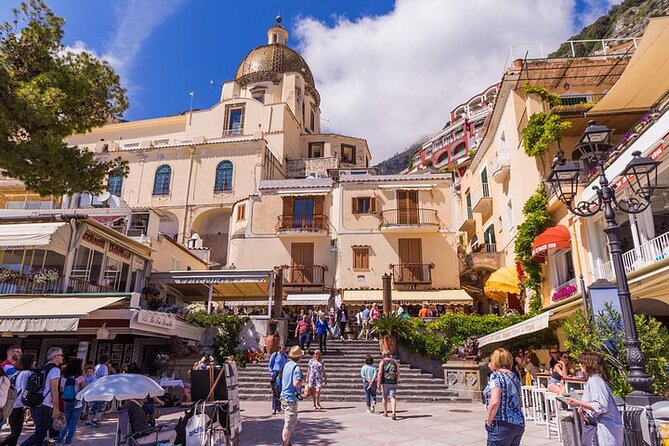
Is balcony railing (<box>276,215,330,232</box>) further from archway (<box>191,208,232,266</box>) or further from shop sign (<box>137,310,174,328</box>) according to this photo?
shop sign (<box>137,310,174,328</box>)

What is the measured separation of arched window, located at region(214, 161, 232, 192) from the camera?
1294 inches

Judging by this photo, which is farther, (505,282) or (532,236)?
(505,282)

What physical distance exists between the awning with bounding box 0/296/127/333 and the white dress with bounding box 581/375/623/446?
1123 centimetres

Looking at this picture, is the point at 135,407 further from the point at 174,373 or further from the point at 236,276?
the point at 236,276

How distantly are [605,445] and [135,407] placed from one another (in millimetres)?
5512

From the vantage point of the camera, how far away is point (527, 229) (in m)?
17.8

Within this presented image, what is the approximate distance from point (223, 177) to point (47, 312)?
72.7 ft

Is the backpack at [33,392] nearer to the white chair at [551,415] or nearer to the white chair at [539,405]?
the white chair at [551,415]

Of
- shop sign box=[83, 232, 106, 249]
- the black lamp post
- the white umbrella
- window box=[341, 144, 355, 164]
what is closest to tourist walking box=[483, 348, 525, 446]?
the black lamp post

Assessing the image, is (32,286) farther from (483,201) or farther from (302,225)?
(483,201)

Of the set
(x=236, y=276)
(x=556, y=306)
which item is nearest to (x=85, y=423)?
(x=236, y=276)

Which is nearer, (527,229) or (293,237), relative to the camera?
(527,229)

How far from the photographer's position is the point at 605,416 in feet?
15.7

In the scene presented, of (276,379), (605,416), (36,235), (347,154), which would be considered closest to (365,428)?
(276,379)
